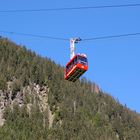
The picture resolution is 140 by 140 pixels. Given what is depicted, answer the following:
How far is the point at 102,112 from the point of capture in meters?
197

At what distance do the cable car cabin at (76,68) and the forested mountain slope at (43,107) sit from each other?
93.9 m

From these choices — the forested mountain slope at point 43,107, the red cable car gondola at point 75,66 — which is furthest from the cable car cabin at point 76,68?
the forested mountain slope at point 43,107

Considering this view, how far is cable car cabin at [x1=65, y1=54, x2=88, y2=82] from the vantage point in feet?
133

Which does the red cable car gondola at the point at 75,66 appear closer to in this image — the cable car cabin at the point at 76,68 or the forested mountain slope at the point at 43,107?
the cable car cabin at the point at 76,68

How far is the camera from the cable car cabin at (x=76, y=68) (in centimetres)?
4044

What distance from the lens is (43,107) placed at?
17012cm

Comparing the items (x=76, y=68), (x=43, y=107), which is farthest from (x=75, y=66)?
(x=43, y=107)

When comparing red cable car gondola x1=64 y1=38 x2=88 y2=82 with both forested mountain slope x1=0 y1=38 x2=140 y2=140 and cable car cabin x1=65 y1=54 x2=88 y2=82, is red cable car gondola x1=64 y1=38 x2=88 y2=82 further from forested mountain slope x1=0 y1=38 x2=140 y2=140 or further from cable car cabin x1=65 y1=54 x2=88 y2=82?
forested mountain slope x1=0 y1=38 x2=140 y2=140

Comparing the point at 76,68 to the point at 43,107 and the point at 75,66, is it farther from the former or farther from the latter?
the point at 43,107

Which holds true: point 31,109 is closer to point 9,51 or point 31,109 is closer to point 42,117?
point 42,117

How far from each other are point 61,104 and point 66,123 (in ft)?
42.0

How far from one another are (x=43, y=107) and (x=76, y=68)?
130 metres

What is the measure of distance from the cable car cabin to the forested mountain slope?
93.9 m

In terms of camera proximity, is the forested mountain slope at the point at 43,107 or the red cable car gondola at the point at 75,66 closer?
the red cable car gondola at the point at 75,66
